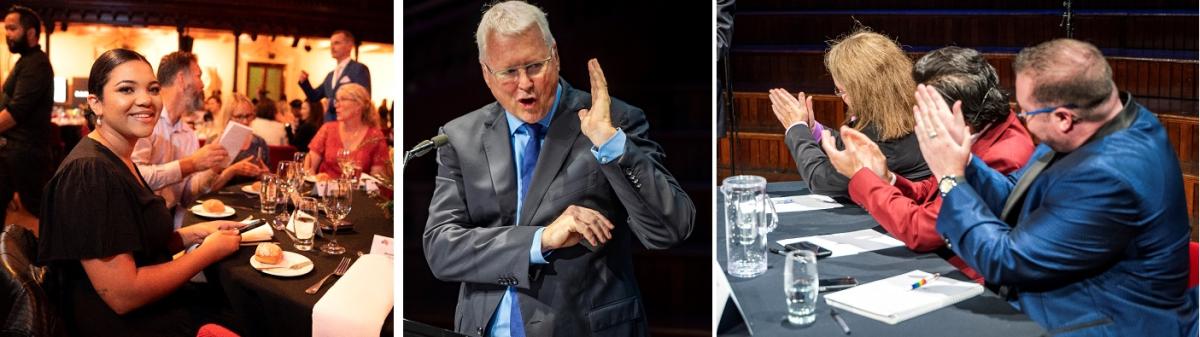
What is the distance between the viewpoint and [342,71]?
121 inches

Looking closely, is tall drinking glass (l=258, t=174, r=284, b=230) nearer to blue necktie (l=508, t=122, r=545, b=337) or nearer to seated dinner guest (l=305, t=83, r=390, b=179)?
seated dinner guest (l=305, t=83, r=390, b=179)

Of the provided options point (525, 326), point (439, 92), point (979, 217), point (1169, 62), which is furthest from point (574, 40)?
point (1169, 62)

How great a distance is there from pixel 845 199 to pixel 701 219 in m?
0.69

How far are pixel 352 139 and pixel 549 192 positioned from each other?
5.20ft

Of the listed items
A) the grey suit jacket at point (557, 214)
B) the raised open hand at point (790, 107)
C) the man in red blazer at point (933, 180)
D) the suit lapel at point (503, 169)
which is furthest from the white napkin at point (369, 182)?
the man in red blazer at point (933, 180)

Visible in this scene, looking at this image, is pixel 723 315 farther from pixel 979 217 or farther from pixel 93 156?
pixel 93 156

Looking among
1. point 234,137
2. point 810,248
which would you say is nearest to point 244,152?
point 234,137

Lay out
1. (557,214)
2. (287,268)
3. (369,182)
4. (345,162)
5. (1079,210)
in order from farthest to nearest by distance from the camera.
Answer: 1. (369,182)
2. (345,162)
3. (287,268)
4. (557,214)
5. (1079,210)

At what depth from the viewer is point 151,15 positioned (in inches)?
113

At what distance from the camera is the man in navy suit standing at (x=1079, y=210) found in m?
1.90

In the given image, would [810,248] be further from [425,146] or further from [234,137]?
[234,137]

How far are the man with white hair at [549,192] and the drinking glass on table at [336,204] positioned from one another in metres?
0.84

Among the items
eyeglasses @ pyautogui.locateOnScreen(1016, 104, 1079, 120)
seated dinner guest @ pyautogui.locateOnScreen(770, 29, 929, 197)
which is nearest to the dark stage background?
seated dinner guest @ pyautogui.locateOnScreen(770, 29, 929, 197)

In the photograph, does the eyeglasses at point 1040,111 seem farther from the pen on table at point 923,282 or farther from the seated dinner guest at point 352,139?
the seated dinner guest at point 352,139
